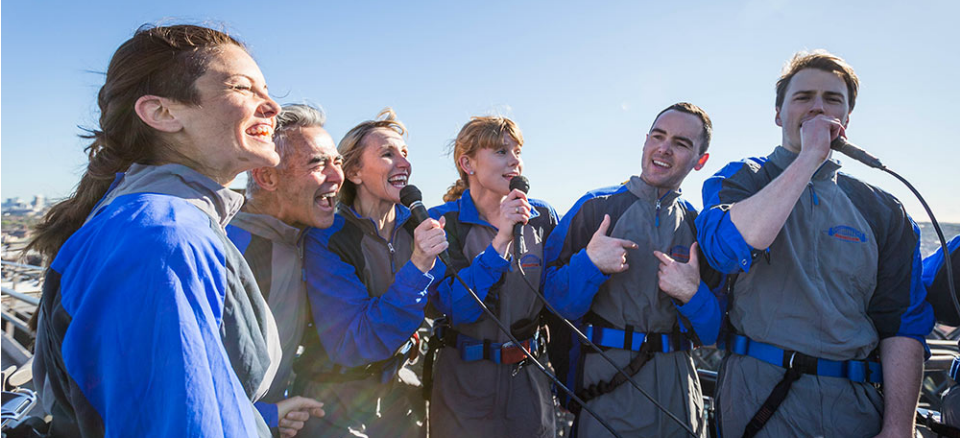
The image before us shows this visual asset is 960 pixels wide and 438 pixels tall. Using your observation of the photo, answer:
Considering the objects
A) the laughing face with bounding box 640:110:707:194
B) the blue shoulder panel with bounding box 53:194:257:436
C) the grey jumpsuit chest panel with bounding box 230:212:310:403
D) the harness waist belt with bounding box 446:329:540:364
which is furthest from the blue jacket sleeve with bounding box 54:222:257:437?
the laughing face with bounding box 640:110:707:194

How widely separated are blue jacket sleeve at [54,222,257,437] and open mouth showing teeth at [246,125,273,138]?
2.01 feet

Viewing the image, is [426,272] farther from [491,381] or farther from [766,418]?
[766,418]

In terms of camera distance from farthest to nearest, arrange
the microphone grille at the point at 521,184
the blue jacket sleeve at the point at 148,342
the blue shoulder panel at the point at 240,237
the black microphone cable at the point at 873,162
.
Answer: the microphone grille at the point at 521,184
the blue shoulder panel at the point at 240,237
the black microphone cable at the point at 873,162
the blue jacket sleeve at the point at 148,342

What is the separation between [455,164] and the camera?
11.1 feet

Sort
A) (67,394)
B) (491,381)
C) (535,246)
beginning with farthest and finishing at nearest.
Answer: (535,246), (491,381), (67,394)

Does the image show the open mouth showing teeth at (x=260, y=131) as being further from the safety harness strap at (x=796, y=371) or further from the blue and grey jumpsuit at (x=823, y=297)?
the safety harness strap at (x=796, y=371)

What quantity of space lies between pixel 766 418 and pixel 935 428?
831 mm

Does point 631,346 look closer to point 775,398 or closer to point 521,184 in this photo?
point 775,398

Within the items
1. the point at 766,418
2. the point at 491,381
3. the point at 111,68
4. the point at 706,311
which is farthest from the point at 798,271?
the point at 111,68

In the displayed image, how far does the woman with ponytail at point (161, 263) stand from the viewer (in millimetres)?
861

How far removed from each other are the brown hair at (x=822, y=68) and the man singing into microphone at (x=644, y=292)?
0.48 m

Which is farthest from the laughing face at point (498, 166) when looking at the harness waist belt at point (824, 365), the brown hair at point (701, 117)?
the harness waist belt at point (824, 365)

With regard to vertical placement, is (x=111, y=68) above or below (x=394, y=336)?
above

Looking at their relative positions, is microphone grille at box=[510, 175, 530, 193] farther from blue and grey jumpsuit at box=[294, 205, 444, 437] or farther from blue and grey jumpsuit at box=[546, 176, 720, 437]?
blue and grey jumpsuit at box=[294, 205, 444, 437]
